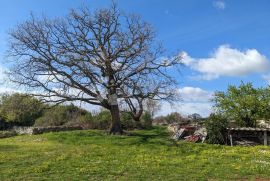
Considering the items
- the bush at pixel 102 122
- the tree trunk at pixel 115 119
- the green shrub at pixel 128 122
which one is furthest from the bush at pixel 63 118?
the tree trunk at pixel 115 119

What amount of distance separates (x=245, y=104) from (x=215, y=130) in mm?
5084

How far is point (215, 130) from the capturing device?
99.4ft

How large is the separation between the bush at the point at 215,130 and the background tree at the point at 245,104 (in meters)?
3.21

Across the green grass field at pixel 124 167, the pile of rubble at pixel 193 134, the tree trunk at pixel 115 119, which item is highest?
the tree trunk at pixel 115 119

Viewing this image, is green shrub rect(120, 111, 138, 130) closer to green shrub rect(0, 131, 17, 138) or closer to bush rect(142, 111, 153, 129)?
bush rect(142, 111, 153, 129)

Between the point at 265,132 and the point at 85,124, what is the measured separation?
73.3ft

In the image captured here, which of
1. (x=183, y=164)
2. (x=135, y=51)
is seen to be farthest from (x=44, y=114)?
(x=183, y=164)

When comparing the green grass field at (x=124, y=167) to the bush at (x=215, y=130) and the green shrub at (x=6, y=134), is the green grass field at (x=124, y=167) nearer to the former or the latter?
the bush at (x=215, y=130)

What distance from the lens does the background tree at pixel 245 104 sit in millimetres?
33438

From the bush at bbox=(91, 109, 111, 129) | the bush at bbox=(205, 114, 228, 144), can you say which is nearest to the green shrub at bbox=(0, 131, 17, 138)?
the bush at bbox=(91, 109, 111, 129)

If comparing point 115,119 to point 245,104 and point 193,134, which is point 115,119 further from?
point 245,104

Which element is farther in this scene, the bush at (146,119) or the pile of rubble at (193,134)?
the bush at (146,119)

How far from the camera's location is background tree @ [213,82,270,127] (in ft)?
110

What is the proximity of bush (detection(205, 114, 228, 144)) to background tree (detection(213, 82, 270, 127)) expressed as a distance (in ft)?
10.5
